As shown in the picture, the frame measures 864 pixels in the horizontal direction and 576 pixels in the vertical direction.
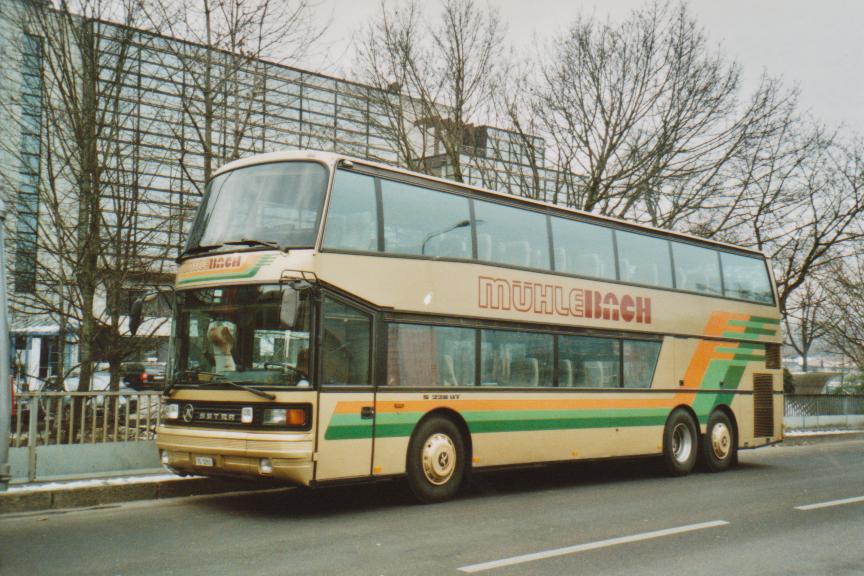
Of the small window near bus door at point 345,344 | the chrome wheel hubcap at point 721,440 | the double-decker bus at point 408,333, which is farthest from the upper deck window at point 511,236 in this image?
→ the chrome wheel hubcap at point 721,440

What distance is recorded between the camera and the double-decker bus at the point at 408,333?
29.3 ft

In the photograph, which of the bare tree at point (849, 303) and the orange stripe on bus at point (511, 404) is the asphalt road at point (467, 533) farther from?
the bare tree at point (849, 303)

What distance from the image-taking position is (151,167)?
1584cm

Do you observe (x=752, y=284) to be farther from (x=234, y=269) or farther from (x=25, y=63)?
(x=25, y=63)

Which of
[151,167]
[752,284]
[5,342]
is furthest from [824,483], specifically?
[151,167]

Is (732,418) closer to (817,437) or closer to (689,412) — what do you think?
(689,412)

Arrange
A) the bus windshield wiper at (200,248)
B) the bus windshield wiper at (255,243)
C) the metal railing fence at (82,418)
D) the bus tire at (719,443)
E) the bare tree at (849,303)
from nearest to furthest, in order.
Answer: the bus windshield wiper at (255,243) < the bus windshield wiper at (200,248) < the metal railing fence at (82,418) < the bus tire at (719,443) < the bare tree at (849,303)

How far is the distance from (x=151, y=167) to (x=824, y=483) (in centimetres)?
1290

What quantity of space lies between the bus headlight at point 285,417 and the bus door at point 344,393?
21 centimetres

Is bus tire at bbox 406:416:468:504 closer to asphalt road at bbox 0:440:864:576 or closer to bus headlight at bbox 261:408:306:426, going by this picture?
asphalt road at bbox 0:440:864:576

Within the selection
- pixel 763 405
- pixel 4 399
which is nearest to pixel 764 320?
pixel 763 405

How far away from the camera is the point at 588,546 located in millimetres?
7504

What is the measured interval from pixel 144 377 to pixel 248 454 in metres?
28.9

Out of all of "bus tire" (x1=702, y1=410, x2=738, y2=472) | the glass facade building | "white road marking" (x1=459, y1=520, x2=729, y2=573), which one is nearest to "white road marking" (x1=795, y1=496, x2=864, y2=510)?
"white road marking" (x1=459, y1=520, x2=729, y2=573)
